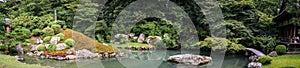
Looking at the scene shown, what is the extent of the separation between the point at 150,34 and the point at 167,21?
199cm

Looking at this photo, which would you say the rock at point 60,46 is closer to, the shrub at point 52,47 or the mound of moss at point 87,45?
the shrub at point 52,47

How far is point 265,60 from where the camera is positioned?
12.1 metres

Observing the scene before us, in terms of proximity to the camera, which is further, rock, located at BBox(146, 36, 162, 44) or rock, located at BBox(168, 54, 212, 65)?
rock, located at BBox(146, 36, 162, 44)

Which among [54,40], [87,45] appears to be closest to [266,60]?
[87,45]

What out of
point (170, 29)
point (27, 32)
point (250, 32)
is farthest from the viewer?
point (170, 29)

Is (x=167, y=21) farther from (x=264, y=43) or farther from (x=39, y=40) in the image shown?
(x=39, y=40)

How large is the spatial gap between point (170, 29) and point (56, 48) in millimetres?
11043

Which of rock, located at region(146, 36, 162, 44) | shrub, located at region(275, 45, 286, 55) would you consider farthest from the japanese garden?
rock, located at region(146, 36, 162, 44)

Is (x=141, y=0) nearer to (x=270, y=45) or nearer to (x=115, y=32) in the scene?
(x=115, y=32)

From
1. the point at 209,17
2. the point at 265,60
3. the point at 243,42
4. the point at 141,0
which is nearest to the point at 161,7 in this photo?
the point at 141,0

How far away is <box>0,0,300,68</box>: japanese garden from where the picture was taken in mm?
13789

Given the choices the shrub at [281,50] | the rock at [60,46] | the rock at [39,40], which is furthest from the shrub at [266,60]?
the rock at [39,40]

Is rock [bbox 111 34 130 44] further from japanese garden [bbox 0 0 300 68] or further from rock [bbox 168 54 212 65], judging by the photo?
rock [bbox 168 54 212 65]

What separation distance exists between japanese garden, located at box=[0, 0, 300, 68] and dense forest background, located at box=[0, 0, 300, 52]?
0.22 ft
